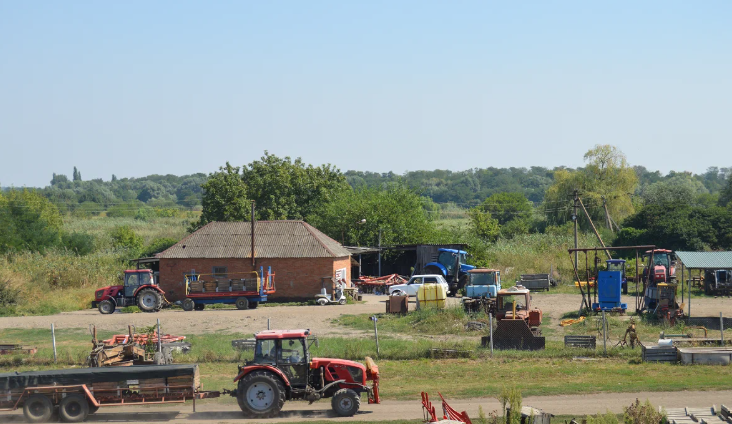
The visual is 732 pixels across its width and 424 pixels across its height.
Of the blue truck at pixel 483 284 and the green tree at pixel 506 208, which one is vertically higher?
the green tree at pixel 506 208

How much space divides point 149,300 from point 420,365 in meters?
20.2

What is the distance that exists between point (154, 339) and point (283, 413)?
27.6 ft

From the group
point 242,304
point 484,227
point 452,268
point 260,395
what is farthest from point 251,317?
point 484,227

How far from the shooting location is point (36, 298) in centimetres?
4122

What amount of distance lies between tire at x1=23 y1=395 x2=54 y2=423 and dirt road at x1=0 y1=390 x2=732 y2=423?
41 centimetres

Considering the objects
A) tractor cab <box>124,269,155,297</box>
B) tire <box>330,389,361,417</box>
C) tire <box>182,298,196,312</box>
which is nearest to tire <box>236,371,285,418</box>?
tire <box>330,389,361,417</box>

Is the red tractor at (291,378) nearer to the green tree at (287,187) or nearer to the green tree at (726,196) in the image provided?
the green tree at (287,187)

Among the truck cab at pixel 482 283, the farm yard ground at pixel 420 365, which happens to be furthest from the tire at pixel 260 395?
the truck cab at pixel 482 283

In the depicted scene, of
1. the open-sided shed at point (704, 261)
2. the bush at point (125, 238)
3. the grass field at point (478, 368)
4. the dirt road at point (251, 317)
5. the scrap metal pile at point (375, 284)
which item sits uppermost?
the bush at point (125, 238)

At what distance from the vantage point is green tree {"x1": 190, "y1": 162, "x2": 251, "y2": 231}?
56.3 metres

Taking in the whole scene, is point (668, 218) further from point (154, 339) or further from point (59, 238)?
point (59, 238)

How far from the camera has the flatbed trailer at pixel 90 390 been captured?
15195 millimetres

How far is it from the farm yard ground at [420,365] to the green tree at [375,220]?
56.9ft

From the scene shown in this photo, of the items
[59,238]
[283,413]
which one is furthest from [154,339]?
[59,238]
